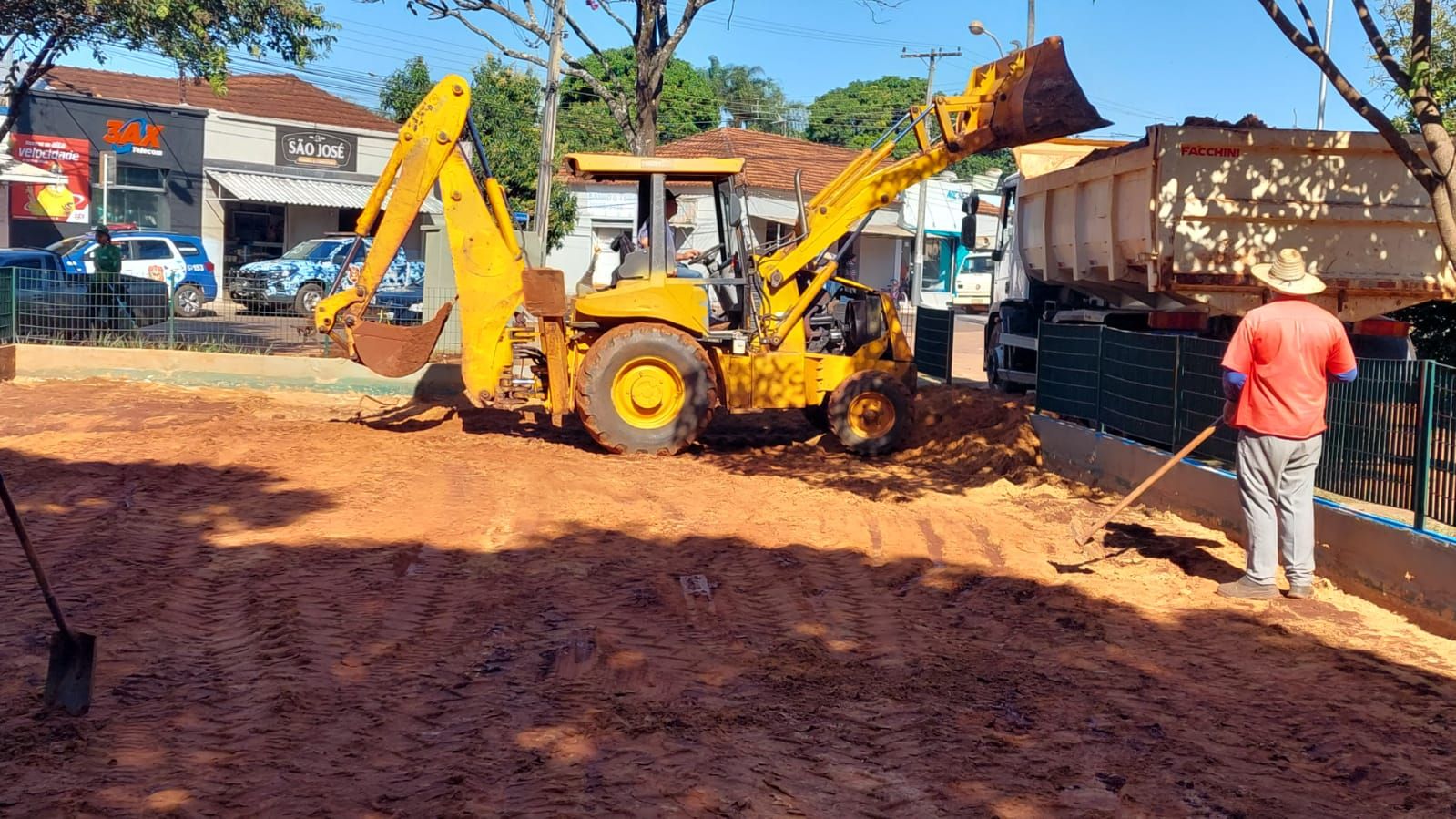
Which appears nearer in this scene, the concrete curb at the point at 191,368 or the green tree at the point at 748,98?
the concrete curb at the point at 191,368

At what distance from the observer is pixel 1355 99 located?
7.29 m

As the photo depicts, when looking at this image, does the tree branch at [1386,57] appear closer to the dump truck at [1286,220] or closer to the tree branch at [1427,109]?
the tree branch at [1427,109]

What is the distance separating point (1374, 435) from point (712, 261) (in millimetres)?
6221

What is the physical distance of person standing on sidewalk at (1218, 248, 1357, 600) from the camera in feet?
23.2

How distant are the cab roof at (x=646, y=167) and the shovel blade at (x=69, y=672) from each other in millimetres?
7043

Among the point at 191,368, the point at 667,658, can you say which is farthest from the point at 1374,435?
the point at 191,368

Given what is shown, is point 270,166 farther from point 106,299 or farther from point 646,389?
point 646,389

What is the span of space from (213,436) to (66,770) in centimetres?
777

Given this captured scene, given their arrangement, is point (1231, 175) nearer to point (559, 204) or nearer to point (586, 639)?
point (586, 639)

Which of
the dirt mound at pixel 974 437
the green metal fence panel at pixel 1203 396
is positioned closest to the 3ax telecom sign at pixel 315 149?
the dirt mound at pixel 974 437

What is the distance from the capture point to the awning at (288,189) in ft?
103

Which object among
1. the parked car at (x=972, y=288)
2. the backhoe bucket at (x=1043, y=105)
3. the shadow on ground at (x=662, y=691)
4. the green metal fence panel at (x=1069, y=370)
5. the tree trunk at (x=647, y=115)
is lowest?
the shadow on ground at (x=662, y=691)

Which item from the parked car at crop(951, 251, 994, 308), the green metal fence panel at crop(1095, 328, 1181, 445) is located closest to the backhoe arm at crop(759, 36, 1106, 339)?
the green metal fence panel at crop(1095, 328, 1181, 445)

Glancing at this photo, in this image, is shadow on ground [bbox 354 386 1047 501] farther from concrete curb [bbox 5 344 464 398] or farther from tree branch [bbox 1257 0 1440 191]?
tree branch [bbox 1257 0 1440 191]
